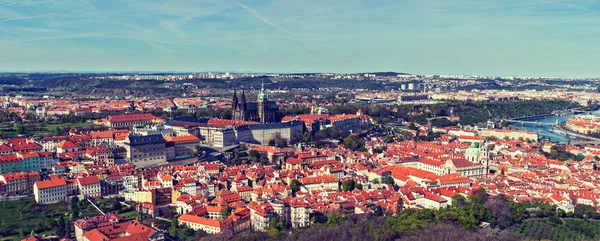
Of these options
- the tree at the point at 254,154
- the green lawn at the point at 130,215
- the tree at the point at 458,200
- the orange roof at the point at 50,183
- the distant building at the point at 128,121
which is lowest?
the green lawn at the point at 130,215

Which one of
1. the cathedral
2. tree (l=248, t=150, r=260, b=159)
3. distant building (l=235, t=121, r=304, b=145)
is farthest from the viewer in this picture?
the cathedral

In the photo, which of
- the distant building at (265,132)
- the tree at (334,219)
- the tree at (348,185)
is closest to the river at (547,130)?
the distant building at (265,132)

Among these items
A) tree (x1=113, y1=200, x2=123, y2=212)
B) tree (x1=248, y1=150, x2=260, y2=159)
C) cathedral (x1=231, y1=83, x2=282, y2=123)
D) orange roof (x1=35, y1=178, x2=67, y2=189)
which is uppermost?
cathedral (x1=231, y1=83, x2=282, y2=123)

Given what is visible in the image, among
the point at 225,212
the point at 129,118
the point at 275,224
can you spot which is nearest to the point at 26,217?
the point at 225,212

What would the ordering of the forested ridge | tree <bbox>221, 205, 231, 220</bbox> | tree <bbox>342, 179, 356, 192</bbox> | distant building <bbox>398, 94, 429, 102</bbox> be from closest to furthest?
the forested ridge, tree <bbox>221, 205, 231, 220</bbox>, tree <bbox>342, 179, 356, 192</bbox>, distant building <bbox>398, 94, 429, 102</bbox>

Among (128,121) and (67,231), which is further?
(128,121)

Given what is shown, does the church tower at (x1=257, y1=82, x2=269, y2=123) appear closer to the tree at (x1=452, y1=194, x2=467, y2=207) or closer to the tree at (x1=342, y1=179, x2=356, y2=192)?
the tree at (x1=342, y1=179, x2=356, y2=192)

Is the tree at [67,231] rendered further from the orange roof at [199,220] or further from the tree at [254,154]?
the tree at [254,154]

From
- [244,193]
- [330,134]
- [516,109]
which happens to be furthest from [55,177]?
[516,109]

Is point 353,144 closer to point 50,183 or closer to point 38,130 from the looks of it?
point 50,183

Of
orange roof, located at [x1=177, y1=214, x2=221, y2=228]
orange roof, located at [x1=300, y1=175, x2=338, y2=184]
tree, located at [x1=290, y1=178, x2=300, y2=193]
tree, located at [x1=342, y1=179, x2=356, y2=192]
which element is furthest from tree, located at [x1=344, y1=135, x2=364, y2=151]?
orange roof, located at [x1=177, y1=214, x2=221, y2=228]

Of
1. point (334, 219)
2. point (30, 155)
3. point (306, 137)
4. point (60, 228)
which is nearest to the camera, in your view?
point (60, 228)

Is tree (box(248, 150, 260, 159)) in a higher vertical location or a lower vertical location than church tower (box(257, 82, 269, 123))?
lower
